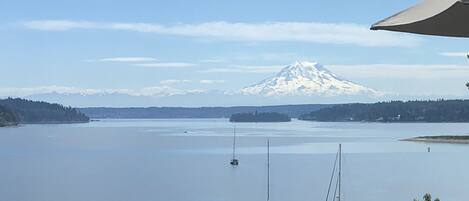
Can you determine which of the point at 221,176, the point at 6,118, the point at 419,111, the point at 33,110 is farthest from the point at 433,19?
the point at 33,110

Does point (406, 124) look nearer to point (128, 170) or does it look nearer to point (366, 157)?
point (366, 157)

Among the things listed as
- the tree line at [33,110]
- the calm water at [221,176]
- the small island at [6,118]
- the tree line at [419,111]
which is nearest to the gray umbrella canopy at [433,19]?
the calm water at [221,176]

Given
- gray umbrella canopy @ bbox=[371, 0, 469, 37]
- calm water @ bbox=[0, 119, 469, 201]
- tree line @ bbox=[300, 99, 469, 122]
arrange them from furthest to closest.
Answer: tree line @ bbox=[300, 99, 469, 122] < calm water @ bbox=[0, 119, 469, 201] < gray umbrella canopy @ bbox=[371, 0, 469, 37]

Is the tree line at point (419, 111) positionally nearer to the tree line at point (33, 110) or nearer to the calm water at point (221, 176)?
the tree line at point (33, 110)

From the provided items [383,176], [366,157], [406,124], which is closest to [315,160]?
[366,157]

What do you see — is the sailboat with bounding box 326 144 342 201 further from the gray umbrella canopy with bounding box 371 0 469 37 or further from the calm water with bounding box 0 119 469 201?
the gray umbrella canopy with bounding box 371 0 469 37

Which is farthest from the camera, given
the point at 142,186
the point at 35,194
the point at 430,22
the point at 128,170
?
the point at 128,170

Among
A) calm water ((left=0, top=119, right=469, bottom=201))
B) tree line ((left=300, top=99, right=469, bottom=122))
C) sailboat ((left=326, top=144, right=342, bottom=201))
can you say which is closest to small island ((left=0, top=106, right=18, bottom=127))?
tree line ((left=300, top=99, right=469, bottom=122))

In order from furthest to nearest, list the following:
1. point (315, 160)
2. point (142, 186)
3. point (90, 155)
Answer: point (90, 155), point (315, 160), point (142, 186)

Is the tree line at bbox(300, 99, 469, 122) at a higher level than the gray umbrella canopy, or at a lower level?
higher
